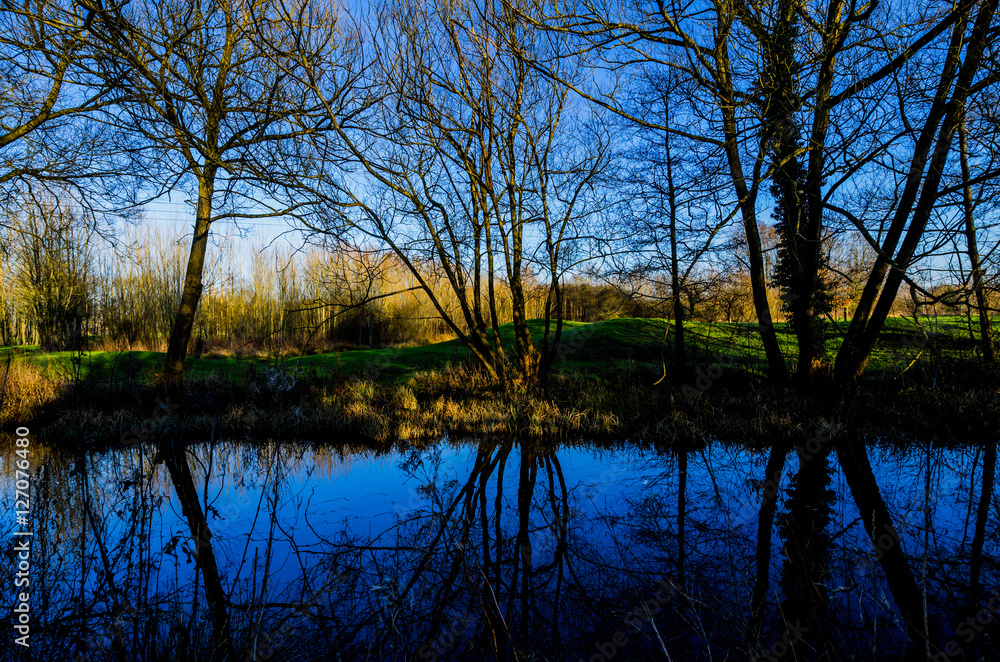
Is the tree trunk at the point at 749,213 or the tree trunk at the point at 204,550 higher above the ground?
the tree trunk at the point at 749,213

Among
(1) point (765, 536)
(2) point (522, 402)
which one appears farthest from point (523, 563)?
(2) point (522, 402)

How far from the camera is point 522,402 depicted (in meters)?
7.83

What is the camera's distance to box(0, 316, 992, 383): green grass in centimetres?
953

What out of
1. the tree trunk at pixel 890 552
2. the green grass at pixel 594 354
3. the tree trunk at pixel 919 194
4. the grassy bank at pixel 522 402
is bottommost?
the tree trunk at pixel 890 552

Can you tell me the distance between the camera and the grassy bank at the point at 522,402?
693cm

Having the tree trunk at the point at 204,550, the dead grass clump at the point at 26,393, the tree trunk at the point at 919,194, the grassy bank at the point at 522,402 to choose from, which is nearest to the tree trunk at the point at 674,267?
the grassy bank at the point at 522,402

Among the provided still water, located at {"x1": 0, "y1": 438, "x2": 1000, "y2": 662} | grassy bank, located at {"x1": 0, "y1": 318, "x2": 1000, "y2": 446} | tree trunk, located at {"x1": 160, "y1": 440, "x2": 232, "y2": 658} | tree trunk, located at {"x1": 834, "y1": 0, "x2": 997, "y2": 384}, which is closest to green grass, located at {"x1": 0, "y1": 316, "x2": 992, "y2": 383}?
grassy bank, located at {"x1": 0, "y1": 318, "x2": 1000, "y2": 446}

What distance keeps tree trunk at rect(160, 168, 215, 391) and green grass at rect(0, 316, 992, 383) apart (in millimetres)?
1196

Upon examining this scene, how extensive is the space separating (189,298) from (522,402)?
210 inches

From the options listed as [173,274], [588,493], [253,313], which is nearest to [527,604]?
[588,493]

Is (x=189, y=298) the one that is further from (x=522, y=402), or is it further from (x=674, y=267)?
(x=674, y=267)

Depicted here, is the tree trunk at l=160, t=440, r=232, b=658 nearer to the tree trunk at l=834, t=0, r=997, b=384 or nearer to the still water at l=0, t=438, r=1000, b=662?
the still water at l=0, t=438, r=1000, b=662

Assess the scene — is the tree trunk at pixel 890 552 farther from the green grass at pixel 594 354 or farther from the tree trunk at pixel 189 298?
the tree trunk at pixel 189 298

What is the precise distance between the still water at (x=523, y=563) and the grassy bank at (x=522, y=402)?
147 cm
